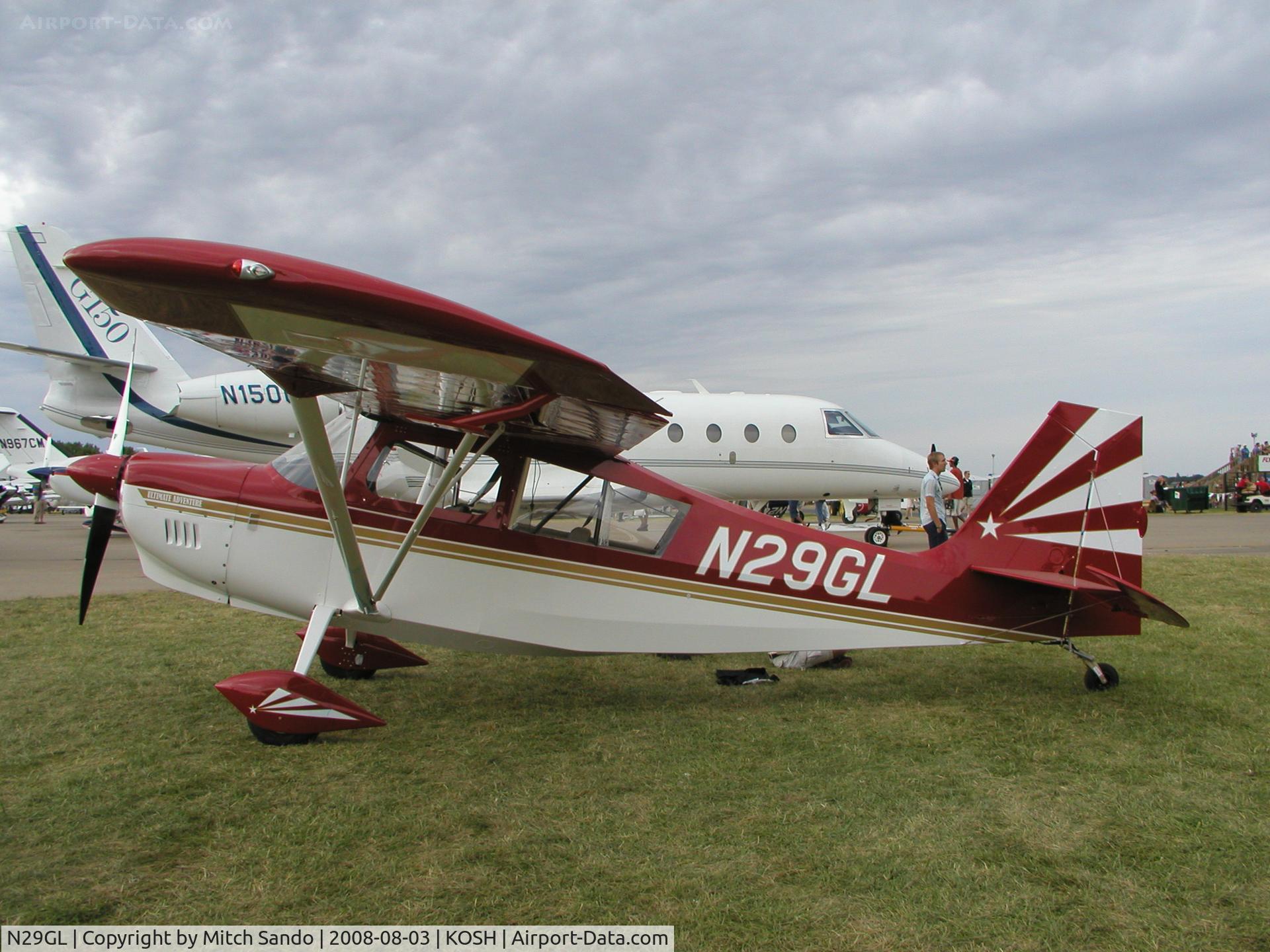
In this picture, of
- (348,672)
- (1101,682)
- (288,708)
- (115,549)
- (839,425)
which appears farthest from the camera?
(115,549)

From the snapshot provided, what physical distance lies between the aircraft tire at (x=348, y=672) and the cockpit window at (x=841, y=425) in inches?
452

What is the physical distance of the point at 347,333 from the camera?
335cm

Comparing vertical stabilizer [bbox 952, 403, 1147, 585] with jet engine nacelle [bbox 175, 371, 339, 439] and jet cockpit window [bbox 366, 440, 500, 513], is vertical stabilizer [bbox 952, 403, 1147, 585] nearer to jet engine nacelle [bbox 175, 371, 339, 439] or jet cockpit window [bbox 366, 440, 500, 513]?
jet cockpit window [bbox 366, 440, 500, 513]

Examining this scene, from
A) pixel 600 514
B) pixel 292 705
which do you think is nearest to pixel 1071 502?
pixel 600 514

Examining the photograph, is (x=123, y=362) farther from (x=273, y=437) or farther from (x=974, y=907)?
(x=974, y=907)

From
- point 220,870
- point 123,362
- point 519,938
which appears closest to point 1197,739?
point 519,938

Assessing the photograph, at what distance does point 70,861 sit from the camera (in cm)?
307

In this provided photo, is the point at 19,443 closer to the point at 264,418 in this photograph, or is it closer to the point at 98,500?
the point at 264,418

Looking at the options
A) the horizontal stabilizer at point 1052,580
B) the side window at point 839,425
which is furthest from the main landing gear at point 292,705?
the side window at point 839,425

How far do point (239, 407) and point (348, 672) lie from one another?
11257 mm

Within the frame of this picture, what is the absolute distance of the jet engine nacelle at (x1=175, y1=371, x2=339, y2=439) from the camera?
1558 centimetres

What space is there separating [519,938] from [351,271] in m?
2.44

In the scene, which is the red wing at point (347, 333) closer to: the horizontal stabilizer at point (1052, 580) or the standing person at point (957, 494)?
the horizontal stabilizer at point (1052, 580)

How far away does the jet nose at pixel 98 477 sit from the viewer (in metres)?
5.32
